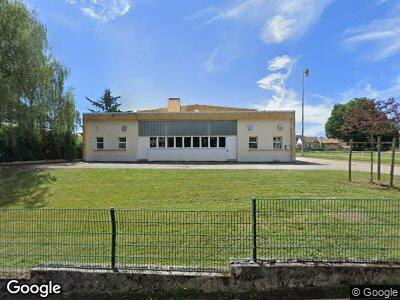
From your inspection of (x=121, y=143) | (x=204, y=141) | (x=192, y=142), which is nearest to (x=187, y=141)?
(x=192, y=142)

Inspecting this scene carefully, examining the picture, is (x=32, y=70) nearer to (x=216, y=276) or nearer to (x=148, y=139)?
(x=148, y=139)

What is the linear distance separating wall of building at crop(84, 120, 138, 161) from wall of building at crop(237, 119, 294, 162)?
9.05m

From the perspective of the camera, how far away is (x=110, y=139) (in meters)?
29.2

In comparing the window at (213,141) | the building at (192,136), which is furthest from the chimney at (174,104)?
the window at (213,141)

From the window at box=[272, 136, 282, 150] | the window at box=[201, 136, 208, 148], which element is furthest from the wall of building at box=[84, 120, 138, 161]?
the window at box=[272, 136, 282, 150]

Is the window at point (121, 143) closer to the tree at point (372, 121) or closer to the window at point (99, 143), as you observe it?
the window at point (99, 143)

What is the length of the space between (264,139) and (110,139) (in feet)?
43.0

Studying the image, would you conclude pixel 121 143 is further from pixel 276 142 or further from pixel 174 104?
pixel 276 142

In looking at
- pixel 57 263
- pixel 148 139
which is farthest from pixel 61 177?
pixel 57 263

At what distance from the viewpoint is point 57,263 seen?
5.88 meters

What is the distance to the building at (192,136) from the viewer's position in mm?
28047

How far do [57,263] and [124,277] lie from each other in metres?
1.27

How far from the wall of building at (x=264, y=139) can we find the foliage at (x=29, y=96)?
582 inches

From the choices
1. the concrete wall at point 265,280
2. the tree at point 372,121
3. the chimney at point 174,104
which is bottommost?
the concrete wall at point 265,280
